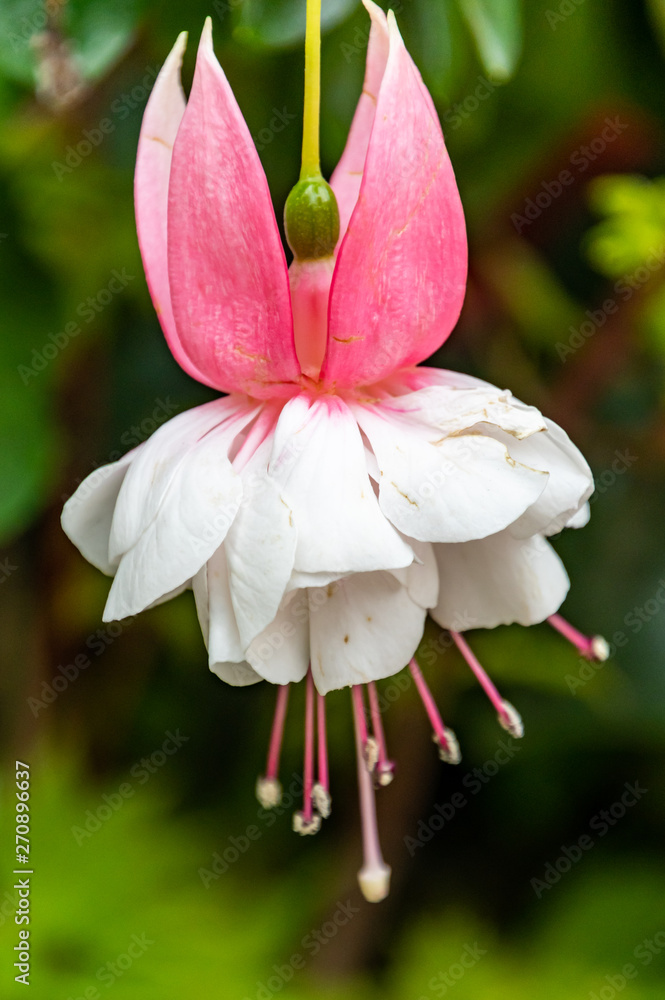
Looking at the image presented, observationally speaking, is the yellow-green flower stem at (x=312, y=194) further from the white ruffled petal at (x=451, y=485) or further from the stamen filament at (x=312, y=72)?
the white ruffled petal at (x=451, y=485)

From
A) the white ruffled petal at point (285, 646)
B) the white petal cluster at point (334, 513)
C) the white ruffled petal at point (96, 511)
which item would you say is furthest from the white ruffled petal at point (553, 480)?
the white ruffled petal at point (96, 511)

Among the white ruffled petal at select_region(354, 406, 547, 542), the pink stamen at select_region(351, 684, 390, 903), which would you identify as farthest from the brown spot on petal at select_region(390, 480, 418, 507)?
the pink stamen at select_region(351, 684, 390, 903)

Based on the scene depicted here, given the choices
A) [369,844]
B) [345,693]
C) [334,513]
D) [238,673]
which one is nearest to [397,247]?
[334,513]

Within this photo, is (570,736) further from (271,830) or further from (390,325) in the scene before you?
(390,325)

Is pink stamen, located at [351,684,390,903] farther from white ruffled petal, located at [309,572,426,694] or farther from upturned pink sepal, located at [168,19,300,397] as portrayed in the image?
upturned pink sepal, located at [168,19,300,397]

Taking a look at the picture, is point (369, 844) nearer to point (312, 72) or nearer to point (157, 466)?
point (157, 466)

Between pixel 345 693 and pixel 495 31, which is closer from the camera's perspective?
pixel 495 31
